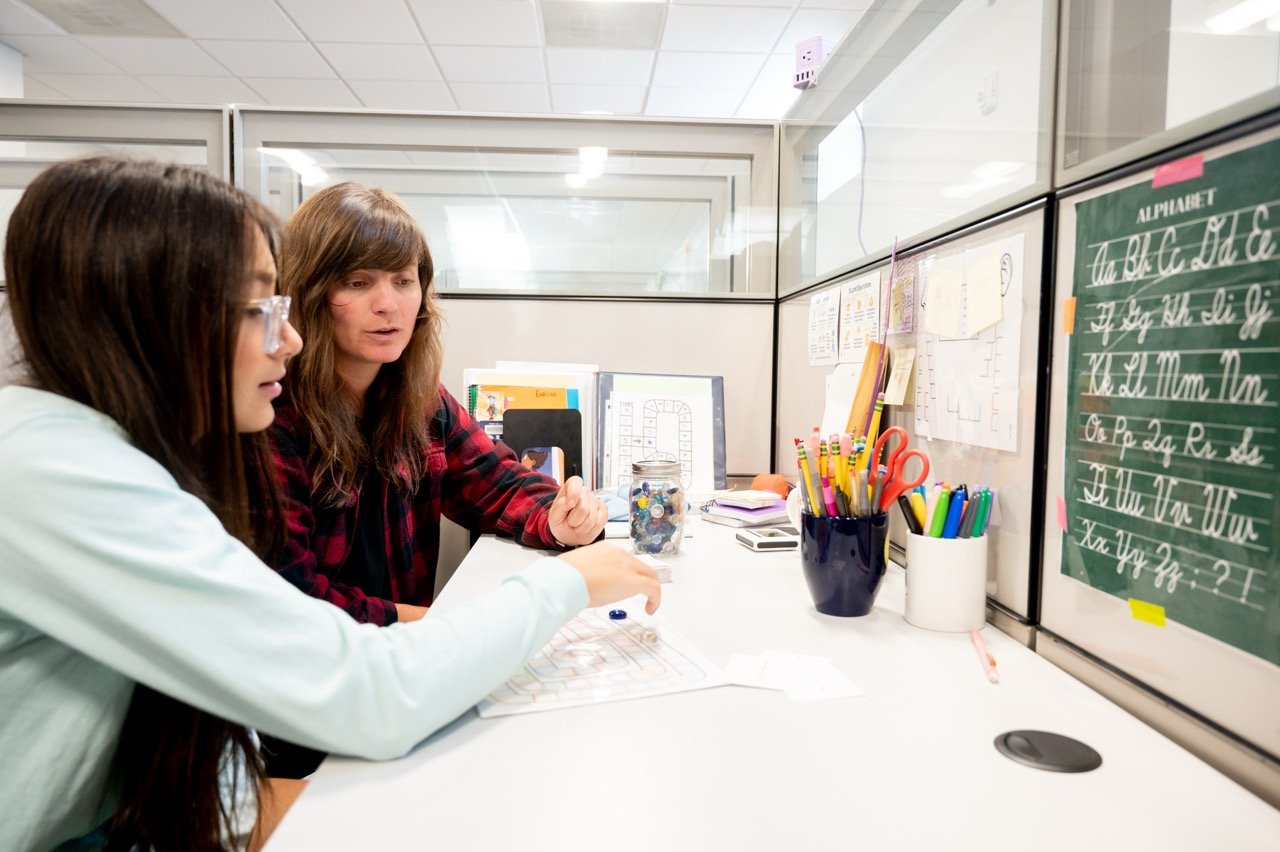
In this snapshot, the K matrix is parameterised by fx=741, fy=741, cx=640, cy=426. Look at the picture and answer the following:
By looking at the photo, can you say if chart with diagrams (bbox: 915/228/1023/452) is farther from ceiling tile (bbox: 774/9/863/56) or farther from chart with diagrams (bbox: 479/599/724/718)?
ceiling tile (bbox: 774/9/863/56)

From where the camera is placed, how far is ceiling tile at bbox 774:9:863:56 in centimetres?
326

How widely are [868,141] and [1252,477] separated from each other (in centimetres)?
84

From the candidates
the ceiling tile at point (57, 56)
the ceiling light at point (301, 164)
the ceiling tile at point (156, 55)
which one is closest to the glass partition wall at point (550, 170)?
the ceiling light at point (301, 164)

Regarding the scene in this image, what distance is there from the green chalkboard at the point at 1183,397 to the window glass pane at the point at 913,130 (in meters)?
0.15

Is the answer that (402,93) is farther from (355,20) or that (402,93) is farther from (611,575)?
(611,575)

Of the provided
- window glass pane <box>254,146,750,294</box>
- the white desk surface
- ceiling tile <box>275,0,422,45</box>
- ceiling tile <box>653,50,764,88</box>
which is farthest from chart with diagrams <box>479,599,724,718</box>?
ceiling tile <box>653,50,764,88</box>

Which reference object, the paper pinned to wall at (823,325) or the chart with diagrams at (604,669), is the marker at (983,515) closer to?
the chart with diagrams at (604,669)

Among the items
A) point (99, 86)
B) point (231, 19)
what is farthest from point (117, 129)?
point (99, 86)

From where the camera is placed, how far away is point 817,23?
336 centimetres

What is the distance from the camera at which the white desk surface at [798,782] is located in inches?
15.3

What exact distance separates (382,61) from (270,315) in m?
3.81

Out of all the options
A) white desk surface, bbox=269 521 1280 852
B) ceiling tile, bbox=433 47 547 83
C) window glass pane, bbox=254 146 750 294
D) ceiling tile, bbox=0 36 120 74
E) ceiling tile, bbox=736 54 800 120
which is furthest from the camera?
ceiling tile, bbox=736 54 800 120

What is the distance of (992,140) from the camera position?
774mm

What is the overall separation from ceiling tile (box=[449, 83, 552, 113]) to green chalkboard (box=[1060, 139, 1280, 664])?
12.8ft
